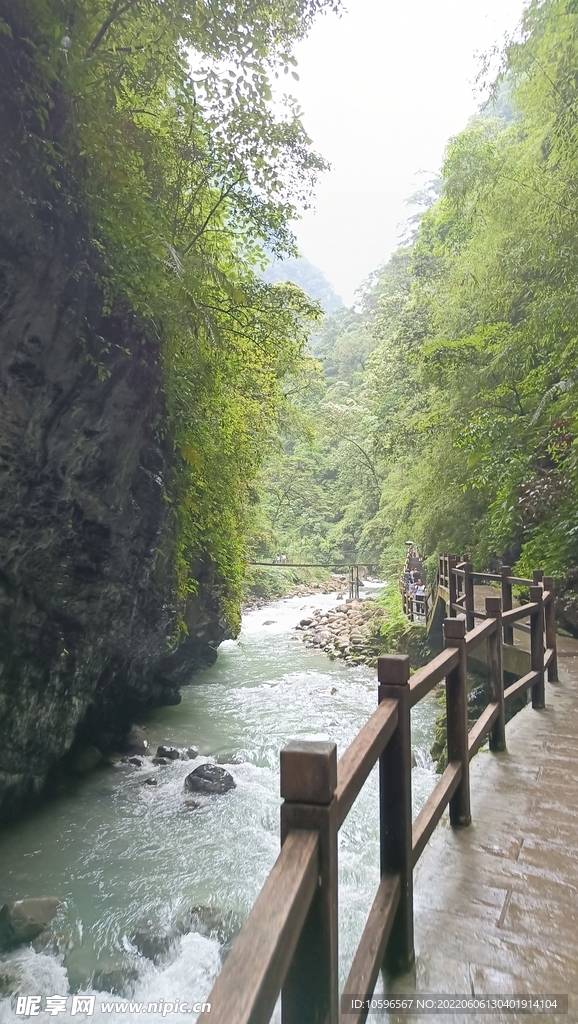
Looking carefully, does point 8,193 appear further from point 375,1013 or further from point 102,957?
point 102,957

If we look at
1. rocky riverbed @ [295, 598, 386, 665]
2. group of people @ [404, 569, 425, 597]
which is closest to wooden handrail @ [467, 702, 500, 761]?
rocky riverbed @ [295, 598, 386, 665]

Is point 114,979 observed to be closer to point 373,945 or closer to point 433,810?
point 433,810

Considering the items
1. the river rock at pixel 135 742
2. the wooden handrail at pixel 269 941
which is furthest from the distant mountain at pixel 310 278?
the wooden handrail at pixel 269 941

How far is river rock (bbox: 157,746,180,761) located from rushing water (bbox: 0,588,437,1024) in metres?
0.24

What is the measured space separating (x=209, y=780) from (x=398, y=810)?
18.1ft

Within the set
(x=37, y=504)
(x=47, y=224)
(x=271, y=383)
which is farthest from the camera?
(x=271, y=383)

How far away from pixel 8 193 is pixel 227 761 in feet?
21.9

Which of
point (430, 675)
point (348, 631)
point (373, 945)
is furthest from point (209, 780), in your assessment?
point (348, 631)

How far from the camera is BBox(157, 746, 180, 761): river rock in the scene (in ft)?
25.4

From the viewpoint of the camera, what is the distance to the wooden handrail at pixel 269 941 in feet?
2.93

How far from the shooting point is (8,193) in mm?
4445

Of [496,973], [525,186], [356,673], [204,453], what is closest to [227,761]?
[204,453]

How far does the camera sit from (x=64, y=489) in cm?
543

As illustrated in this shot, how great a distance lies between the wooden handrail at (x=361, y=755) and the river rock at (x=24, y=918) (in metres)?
4.08
